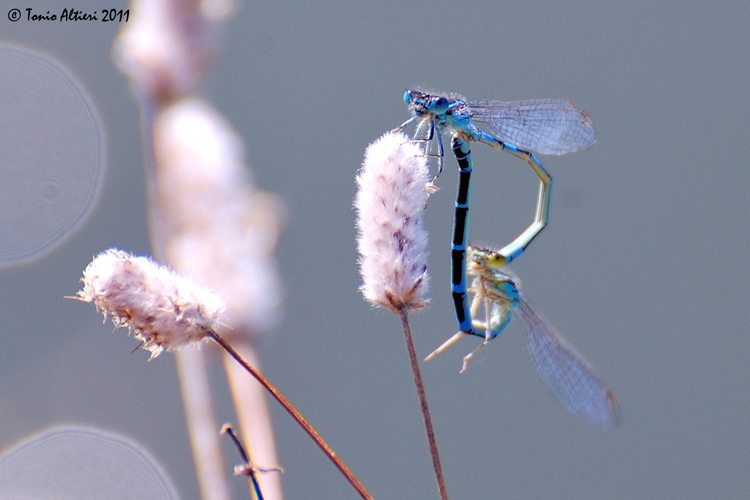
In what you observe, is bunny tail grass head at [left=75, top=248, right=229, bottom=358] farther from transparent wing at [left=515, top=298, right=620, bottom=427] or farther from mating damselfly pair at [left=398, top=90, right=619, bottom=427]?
transparent wing at [left=515, top=298, right=620, bottom=427]

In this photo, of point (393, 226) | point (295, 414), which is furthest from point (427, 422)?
point (393, 226)

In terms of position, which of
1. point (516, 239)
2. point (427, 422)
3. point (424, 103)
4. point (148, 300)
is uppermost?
point (424, 103)

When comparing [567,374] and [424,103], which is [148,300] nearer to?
[424,103]

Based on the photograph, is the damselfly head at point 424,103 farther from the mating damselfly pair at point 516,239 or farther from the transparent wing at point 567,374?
the transparent wing at point 567,374

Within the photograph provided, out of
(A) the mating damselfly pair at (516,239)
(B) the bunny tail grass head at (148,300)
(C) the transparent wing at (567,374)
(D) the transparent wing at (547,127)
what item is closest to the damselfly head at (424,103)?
(A) the mating damselfly pair at (516,239)

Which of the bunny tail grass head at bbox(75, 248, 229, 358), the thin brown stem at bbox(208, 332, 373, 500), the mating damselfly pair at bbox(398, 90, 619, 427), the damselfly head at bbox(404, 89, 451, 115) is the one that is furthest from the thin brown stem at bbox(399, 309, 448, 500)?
the damselfly head at bbox(404, 89, 451, 115)

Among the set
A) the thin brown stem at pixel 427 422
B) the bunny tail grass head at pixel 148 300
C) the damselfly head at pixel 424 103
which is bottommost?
the thin brown stem at pixel 427 422

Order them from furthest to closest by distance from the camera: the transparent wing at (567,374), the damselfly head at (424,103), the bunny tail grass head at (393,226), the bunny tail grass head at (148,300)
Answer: the transparent wing at (567,374) → the damselfly head at (424,103) → the bunny tail grass head at (393,226) → the bunny tail grass head at (148,300)

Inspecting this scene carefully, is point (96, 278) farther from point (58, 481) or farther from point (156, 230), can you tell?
point (58, 481)
